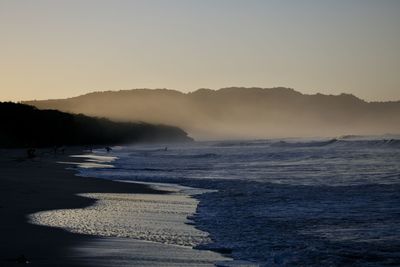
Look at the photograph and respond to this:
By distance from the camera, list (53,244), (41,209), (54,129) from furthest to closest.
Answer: (54,129) → (41,209) → (53,244)

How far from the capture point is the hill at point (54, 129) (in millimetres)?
99375

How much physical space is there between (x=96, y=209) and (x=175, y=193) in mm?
5308

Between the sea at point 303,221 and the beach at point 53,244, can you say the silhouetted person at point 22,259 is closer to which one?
the beach at point 53,244

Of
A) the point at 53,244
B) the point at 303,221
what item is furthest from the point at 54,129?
the point at 53,244

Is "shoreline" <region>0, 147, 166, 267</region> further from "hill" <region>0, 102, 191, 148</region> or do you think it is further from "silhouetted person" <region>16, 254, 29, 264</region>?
"hill" <region>0, 102, 191, 148</region>

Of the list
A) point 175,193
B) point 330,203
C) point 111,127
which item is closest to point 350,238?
point 330,203

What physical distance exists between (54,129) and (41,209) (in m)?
104

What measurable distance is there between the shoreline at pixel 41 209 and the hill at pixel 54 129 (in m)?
66.2

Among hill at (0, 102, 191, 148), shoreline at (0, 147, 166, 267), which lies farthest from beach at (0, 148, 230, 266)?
hill at (0, 102, 191, 148)

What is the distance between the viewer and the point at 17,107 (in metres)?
114

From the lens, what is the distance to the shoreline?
31.0ft

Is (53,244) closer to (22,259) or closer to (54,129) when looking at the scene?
(22,259)

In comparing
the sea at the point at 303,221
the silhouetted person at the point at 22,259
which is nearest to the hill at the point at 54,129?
the sea at the point at 303,221

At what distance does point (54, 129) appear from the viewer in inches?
4569
